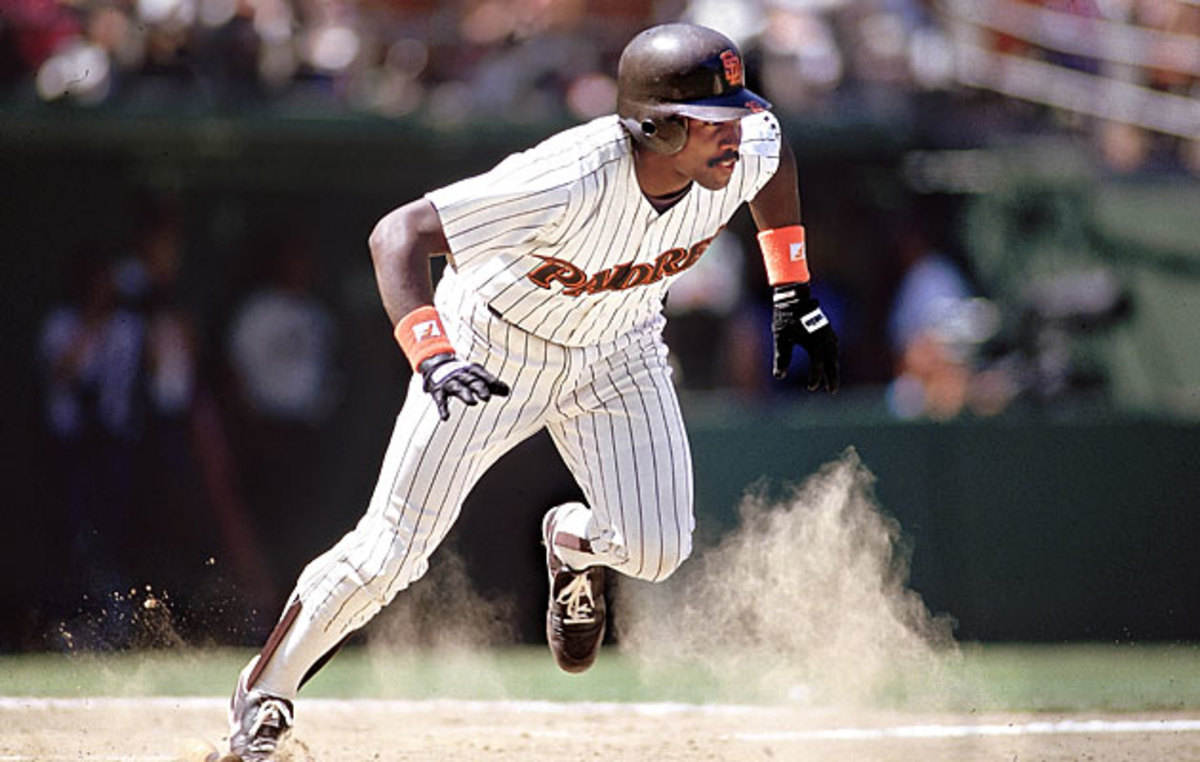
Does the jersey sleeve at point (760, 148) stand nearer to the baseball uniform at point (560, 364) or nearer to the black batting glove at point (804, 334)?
the baseball uniform at point (560, 364)

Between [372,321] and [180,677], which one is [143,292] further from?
[180,677]

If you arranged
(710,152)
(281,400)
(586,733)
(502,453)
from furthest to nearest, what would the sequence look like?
(281,400)
(586,733)
(502,453)
(710,152)

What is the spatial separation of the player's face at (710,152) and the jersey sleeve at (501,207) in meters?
0.33

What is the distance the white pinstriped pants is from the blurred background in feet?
10.5

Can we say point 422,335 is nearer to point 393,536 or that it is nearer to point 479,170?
point 393,536

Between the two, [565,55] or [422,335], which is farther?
[565,55]

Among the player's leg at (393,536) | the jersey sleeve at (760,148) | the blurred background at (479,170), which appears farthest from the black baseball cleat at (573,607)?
the blurred background at (479,170)

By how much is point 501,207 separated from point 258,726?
5.34 feet

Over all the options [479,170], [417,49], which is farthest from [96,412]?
[417,49]

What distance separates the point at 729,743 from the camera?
6.03 metres

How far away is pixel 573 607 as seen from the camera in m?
5.59

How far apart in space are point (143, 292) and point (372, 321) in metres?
1.51

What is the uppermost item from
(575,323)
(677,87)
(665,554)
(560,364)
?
(677,87)

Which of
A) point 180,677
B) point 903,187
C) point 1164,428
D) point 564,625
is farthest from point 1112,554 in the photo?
point 180,677
